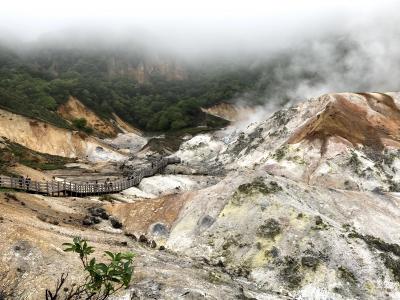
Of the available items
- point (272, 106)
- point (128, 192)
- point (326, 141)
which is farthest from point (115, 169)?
point (272, 106)

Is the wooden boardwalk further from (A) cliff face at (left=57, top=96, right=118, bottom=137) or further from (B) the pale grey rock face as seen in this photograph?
(A) cliff face at (left=57, top=96, right=118, bottom=137)

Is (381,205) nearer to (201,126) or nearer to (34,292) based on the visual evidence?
(34,292)

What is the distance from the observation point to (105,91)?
156125 mm

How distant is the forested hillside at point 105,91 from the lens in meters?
125

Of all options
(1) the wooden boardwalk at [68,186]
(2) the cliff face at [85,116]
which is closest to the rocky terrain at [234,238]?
(1) the wooden boardwalk at [68,186]

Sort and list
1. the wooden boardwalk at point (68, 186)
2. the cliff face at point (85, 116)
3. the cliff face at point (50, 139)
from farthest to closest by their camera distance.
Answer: the cliff face at point (85, 116) → the cliff face at point (50, 139) → the wooden boardwalk at point (68, 186)

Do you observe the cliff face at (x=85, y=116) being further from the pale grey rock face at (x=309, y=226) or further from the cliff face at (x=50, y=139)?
the pale grey rock face at (x=309, y=226)

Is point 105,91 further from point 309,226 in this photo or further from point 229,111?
point 309,226

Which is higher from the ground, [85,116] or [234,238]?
[234,238]

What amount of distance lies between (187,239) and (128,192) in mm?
21513

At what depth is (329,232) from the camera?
2811 cm

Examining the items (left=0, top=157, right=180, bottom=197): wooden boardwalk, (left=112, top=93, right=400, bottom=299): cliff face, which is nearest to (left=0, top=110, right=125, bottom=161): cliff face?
(left=0, top=157, right=180, bottom=197): wooden boardwalk

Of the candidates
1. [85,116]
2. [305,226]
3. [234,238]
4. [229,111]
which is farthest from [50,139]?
[229,111]

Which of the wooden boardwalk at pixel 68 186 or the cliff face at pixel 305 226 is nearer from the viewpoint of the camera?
the cliff face at pixel 305 226
